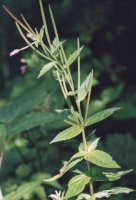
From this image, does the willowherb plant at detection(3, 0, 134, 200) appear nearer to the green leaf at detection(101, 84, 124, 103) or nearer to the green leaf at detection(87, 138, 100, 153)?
the green leaf at detection(87, 138, 100, 153)

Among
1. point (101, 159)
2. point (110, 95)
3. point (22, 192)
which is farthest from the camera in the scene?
point (110, 95)

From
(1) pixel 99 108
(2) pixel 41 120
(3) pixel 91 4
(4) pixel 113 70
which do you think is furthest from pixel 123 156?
(3) pixel 91 4

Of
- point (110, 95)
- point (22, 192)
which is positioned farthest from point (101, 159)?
point (110, 95)

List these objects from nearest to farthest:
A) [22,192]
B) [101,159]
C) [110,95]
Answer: [101,159], [22,192], [110,95]

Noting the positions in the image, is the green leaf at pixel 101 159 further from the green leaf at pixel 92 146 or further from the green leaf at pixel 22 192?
the green leaf at pixel 22 192

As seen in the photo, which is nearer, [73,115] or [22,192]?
[73,115]

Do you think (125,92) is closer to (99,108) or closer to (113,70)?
(113,70)

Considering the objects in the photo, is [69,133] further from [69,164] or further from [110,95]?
[110,95]

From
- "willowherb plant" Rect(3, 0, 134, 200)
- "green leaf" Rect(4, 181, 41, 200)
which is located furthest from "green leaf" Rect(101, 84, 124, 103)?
"willowherb plant" Rect(3, 0, 134, 200)

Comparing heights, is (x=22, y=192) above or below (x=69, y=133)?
below
